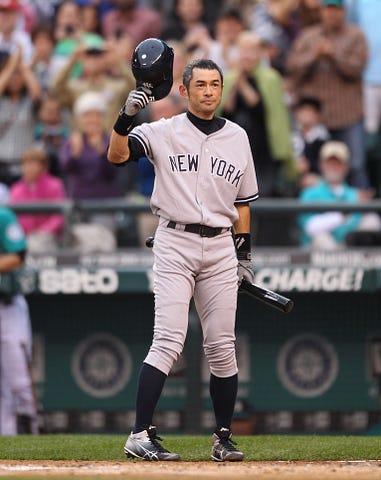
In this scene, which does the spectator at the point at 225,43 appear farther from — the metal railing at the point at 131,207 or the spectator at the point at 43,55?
the metal railing at the point at 131,207

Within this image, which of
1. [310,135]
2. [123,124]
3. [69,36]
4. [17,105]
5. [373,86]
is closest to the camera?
[123,124]

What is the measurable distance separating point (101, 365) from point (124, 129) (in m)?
4.42

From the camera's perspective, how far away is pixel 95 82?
38.4ft

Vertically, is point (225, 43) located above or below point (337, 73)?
above

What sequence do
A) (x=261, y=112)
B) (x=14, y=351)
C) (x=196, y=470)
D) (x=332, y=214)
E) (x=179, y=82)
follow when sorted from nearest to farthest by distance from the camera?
(x=196, y=470) < (x=14, y=351) < (x=332, y=214) < (x=179, y=82) < (x=261, y=112)

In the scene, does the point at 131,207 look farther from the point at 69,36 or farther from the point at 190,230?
the point at 190,230

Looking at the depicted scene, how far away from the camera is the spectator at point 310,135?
1115cm

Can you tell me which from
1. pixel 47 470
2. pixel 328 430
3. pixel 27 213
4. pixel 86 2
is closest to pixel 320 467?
pixel 47 470

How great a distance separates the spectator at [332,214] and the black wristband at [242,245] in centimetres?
370

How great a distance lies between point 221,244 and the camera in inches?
236

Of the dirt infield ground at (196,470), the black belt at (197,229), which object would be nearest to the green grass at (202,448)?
the dirt infield ground at (196,470)

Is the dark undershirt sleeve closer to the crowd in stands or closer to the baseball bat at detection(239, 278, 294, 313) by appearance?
the baseball bat at detection(239, 278, 294, 313)

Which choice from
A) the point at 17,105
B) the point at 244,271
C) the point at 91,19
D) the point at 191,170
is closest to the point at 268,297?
the point at 244,271

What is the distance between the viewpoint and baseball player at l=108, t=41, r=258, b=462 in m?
5.88
